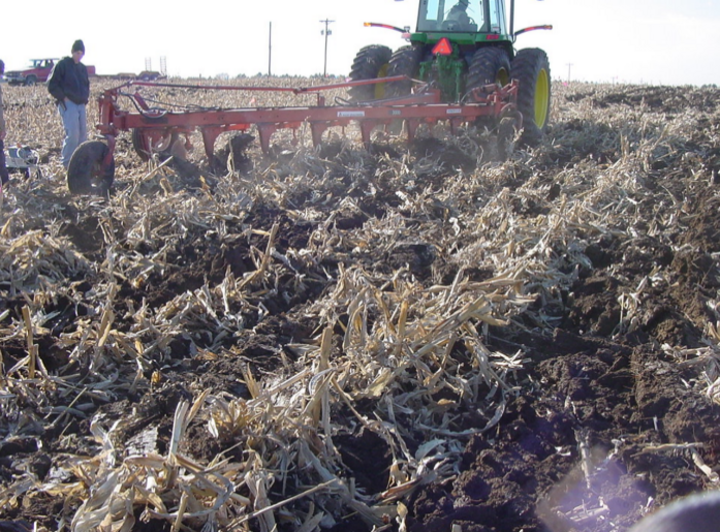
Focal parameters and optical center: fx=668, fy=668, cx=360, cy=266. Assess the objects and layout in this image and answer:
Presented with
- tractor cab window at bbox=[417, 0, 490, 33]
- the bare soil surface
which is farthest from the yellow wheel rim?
the bare soil surface

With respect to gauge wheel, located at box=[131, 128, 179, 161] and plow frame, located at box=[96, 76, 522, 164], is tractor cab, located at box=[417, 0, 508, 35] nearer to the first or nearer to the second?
plow frame, located at box=[96, 76, 522, 164]

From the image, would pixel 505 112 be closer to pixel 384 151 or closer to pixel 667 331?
pixel 384 151

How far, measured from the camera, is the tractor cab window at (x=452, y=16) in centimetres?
935

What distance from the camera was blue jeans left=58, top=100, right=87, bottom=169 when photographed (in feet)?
25.1

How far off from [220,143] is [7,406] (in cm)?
673

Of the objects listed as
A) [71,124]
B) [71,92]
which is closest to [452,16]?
[71,92]

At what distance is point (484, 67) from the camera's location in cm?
864

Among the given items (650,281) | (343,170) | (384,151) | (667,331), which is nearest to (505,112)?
(384,151)

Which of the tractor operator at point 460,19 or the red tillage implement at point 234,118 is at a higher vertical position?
the tractor operator at point 460,19

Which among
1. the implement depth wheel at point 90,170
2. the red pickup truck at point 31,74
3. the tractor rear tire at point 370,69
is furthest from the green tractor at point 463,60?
the red pickup truck at point 31,74

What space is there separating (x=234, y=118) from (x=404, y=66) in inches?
134

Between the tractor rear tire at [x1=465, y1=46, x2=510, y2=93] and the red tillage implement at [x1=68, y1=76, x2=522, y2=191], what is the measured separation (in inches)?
18.9

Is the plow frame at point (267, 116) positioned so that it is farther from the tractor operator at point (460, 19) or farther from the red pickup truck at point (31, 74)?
the red pickup truck at point (31, 74)

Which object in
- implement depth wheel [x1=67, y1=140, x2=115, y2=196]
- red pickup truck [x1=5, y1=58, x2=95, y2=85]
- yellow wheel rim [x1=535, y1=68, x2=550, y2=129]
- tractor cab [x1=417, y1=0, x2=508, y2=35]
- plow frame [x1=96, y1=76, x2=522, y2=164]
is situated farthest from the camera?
red pickup truck [x1=5, y1=58, x2=95, y2=85]
